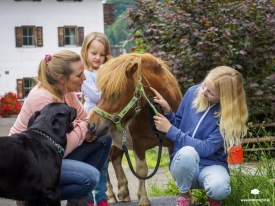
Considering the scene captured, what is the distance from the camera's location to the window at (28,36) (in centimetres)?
4247

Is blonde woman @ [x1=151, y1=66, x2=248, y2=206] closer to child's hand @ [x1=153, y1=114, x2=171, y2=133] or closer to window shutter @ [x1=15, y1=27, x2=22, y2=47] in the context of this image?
child's hand @ [x1=153, y1=114, x2=171, y2=133]

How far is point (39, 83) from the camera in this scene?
4980mm

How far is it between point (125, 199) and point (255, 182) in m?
1.53

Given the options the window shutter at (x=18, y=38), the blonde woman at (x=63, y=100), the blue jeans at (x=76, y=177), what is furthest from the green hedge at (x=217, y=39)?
the window shutter at (x=18, y=38)

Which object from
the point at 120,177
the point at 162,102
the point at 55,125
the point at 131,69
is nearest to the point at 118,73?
the point at 131,69

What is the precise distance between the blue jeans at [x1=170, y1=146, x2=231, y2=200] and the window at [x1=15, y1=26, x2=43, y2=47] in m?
38.8

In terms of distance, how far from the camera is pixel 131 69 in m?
4.91

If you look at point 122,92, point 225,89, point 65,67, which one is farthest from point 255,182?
point 65,67

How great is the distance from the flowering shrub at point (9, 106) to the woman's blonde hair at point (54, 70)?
2543cm

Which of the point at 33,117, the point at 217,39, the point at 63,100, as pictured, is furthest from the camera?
the point at 217,39

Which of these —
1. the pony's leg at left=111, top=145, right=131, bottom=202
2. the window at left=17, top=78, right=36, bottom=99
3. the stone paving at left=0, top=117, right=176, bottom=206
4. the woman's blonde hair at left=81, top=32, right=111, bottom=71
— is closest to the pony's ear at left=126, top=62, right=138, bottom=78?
the woman's blonde hair at left=81, top=32, right=111, bottom=71

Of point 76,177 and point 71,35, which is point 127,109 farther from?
point 71,35

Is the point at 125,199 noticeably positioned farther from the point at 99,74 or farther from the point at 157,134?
the point at 99,74

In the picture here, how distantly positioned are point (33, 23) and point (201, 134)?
39.9 metres
